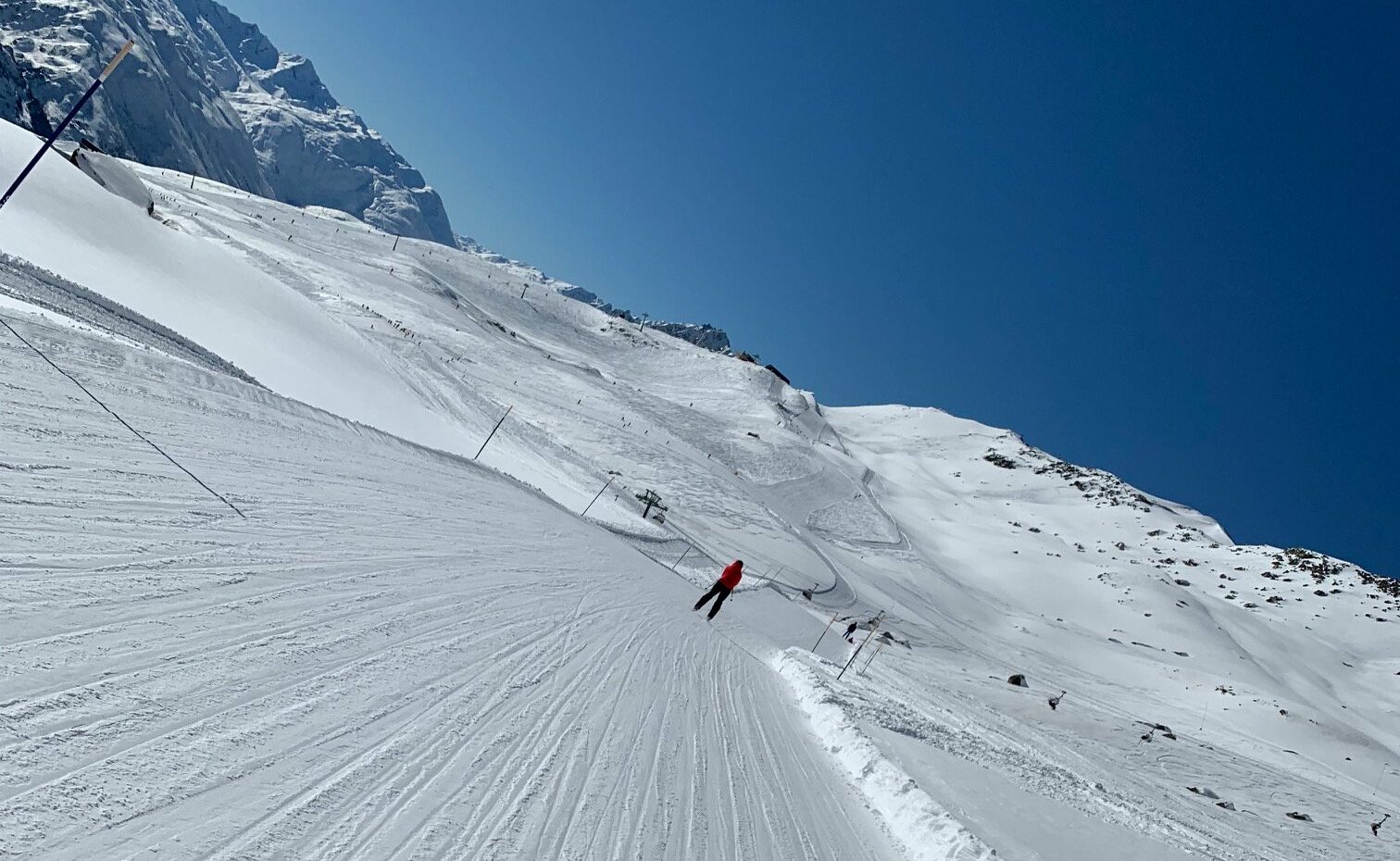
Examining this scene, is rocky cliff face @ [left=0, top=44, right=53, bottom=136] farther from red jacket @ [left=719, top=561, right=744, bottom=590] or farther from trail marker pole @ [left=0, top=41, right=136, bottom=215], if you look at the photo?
red jacket @ [left=719, top=561, right=744, bottom=590]

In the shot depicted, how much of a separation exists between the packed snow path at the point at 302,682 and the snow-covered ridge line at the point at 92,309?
2.41 meters

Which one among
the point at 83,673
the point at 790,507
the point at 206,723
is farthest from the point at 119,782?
the point at 790,507

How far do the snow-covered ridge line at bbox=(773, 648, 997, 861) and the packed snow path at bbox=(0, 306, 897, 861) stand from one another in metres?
0.37

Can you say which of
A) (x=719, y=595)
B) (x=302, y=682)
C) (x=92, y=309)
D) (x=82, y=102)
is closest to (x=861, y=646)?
(x=719, y=595)

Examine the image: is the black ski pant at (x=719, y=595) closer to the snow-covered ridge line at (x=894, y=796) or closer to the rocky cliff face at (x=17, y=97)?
the snow-covered ridge line at (x=894, y=796)

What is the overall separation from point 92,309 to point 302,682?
1109cm

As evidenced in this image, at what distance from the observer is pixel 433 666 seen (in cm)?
582

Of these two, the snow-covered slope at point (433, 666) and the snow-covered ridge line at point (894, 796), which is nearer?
the snow-covered slope at point (433, 666)

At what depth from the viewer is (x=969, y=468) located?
92.3 meters

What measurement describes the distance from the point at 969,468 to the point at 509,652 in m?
93.0

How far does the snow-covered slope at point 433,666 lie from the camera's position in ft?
12.1

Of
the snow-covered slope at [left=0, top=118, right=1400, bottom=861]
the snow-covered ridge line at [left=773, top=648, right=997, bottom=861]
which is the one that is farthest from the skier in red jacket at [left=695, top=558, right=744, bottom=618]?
the snow-covered ridge line at [left=773, top=648, right=997, bottom=861]

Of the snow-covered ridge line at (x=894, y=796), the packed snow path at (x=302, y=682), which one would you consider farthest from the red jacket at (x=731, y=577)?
the packed snow path at (x=302, y=682)

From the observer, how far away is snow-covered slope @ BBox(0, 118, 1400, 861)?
3.68m
